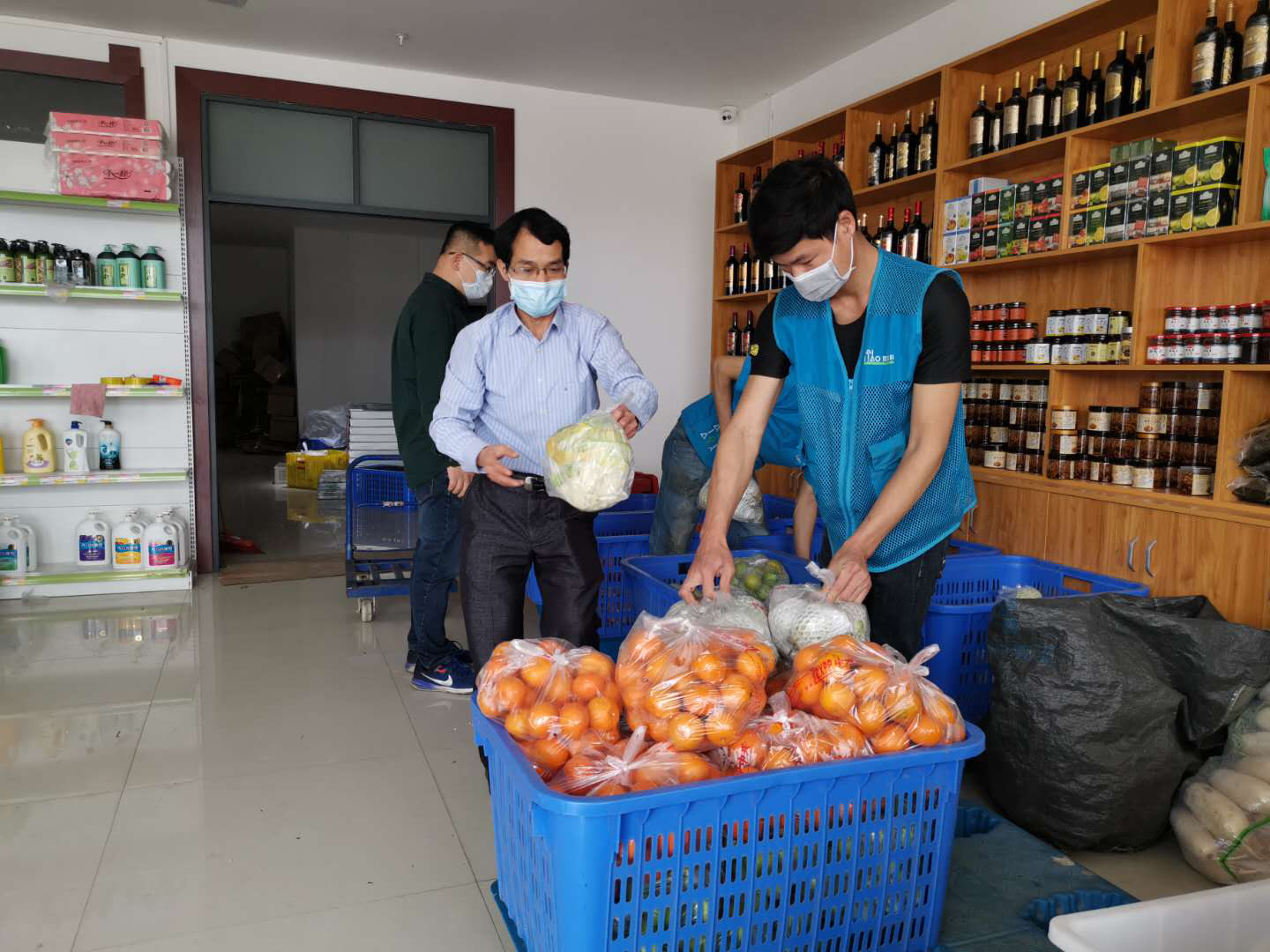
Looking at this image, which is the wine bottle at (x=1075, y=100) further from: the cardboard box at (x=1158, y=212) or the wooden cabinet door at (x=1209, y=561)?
the wooden cabinet door at (x=1209, y=561)

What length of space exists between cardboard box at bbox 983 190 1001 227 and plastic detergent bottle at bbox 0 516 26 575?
16.2 ft

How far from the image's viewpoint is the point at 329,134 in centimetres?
538

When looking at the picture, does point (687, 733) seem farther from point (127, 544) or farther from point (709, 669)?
point (127, 544)

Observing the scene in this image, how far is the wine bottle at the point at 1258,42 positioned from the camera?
2760mm

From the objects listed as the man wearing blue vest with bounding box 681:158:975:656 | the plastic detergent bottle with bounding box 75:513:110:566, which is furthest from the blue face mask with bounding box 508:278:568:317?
the plastic detergent bottle with bounding box 75:513:110:566

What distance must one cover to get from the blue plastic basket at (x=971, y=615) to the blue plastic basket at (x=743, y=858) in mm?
1114

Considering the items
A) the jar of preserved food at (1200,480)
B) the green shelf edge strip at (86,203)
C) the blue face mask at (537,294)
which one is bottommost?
the jar of preserved food at (1200,480)

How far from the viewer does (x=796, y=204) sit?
1.67 meters

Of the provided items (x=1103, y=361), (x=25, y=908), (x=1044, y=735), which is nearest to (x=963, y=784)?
(x=1044, y=735)

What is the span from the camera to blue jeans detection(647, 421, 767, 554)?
10.9ft

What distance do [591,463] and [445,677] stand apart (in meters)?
1.62

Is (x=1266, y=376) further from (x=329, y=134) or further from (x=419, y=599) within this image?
(x=329, y=134)

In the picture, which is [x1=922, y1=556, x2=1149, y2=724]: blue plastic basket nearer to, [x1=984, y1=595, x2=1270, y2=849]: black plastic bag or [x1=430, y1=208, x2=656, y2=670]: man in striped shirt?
[x1=984, y1=595, x2=1270, y2=849]: black plastic bag

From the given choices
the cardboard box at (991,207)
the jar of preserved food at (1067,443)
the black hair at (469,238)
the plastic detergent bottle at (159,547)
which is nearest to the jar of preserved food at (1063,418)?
the jar of preserved food at (1067,443)
